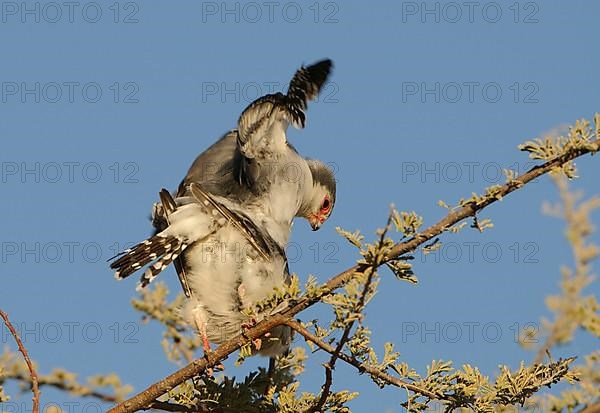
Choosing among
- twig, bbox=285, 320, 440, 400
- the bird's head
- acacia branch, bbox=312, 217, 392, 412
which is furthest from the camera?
the bird's head

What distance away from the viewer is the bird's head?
26.8 ft

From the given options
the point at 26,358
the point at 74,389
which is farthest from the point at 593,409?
the point at 74,389

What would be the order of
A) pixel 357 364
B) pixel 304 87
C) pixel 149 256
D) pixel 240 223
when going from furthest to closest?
pixel 240 223
pixel 304 87
pixel 149 256
pixel 357 364

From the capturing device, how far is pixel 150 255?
564cm

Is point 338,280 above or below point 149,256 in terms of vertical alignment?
below

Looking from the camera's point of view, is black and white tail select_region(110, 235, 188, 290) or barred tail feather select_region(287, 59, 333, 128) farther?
barred tail feather select_region(287, 59, 333, 128)

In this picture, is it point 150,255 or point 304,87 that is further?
point 304,87

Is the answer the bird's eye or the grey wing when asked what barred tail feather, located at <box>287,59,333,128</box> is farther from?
the bird's eye

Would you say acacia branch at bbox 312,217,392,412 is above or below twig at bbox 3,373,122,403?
below

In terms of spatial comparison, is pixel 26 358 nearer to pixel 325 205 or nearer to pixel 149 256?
pixel 149 256

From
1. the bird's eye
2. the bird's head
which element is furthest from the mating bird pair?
the bird's eye

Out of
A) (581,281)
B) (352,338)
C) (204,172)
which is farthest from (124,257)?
(581,281)

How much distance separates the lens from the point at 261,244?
607cm

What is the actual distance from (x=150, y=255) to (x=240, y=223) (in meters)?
0.73
